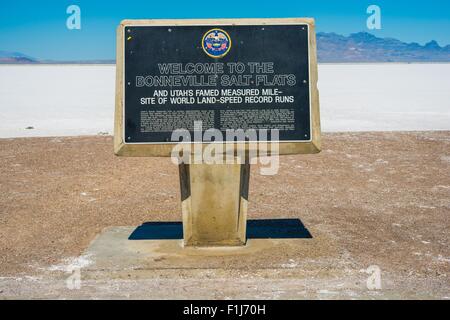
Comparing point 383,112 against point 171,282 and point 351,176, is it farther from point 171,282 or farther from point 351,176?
point 171,282

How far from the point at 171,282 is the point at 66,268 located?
103 cm

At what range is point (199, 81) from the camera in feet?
18.3

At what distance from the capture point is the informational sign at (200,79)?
557 centimetres

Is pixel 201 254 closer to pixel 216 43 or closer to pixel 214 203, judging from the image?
pixel 214 203

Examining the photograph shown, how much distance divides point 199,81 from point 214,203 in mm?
1111

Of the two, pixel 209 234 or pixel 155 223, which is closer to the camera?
pixel 209 234

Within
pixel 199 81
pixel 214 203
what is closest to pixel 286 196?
pixel 214 203

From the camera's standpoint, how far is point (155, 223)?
278 inches

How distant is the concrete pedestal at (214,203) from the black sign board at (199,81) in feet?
1.32

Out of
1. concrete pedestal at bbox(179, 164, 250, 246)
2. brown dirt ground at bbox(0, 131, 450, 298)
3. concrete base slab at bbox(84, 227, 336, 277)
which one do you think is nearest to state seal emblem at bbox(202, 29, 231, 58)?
concrete pedestal at bbox(179, 164, 250, 246)

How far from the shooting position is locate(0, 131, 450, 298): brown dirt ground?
240 inches

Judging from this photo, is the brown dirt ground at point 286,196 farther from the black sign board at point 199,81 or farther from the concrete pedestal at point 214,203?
the black sign board at point 199,81
